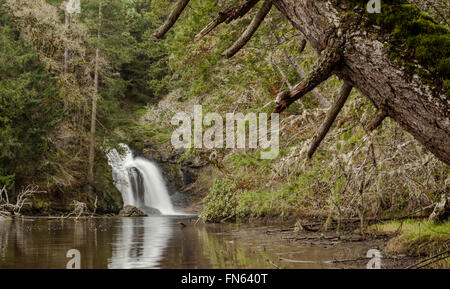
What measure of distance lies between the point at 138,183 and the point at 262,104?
18.0 meters

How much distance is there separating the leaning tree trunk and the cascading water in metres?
23.6

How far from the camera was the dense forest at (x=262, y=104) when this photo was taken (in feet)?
7.95

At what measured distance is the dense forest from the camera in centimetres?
242

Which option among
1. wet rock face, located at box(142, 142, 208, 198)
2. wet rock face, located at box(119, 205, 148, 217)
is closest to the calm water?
wet rock face, located at box(119, 205, 148, 217)

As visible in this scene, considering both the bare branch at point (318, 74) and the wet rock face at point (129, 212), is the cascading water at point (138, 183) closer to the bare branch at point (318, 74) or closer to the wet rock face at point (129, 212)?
the wet rock face at point (129, 212)

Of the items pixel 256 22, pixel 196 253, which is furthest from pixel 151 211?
pixel 256 22

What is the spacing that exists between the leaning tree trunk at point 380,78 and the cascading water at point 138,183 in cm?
2363

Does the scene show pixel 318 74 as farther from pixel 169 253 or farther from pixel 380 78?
pixel 169 253

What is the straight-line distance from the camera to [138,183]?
27.5 metres

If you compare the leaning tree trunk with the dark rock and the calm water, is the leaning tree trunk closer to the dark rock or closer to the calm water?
the calm water
